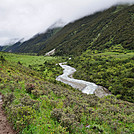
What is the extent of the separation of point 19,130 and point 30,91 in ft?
19.8

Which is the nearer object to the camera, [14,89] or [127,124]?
[127,124]

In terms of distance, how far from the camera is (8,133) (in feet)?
18.0

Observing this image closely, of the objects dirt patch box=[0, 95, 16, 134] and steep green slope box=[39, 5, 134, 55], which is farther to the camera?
steep green slope box=[39, 5, 134, 55]

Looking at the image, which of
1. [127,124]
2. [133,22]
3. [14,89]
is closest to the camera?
[127,124]

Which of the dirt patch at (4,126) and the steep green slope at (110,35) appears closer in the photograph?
the dirt patch at (4,126)

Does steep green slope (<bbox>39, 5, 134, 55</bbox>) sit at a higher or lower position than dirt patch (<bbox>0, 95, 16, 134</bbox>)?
higher

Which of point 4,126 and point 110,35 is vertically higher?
point 110,35

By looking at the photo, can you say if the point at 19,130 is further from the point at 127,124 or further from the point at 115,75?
the point at 115,75

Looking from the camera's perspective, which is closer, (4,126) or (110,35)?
(4,126)

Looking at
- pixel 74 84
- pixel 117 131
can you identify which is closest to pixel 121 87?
pixel 74 84

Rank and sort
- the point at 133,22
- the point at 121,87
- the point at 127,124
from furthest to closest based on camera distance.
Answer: the point at 133,22 < the point at 121,87 < the point at 127,124

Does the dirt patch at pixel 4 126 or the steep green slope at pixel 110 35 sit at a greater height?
the steep green slope at pixel 110 35

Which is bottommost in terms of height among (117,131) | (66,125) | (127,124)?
(127,124)

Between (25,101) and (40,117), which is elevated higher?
(25,101)
